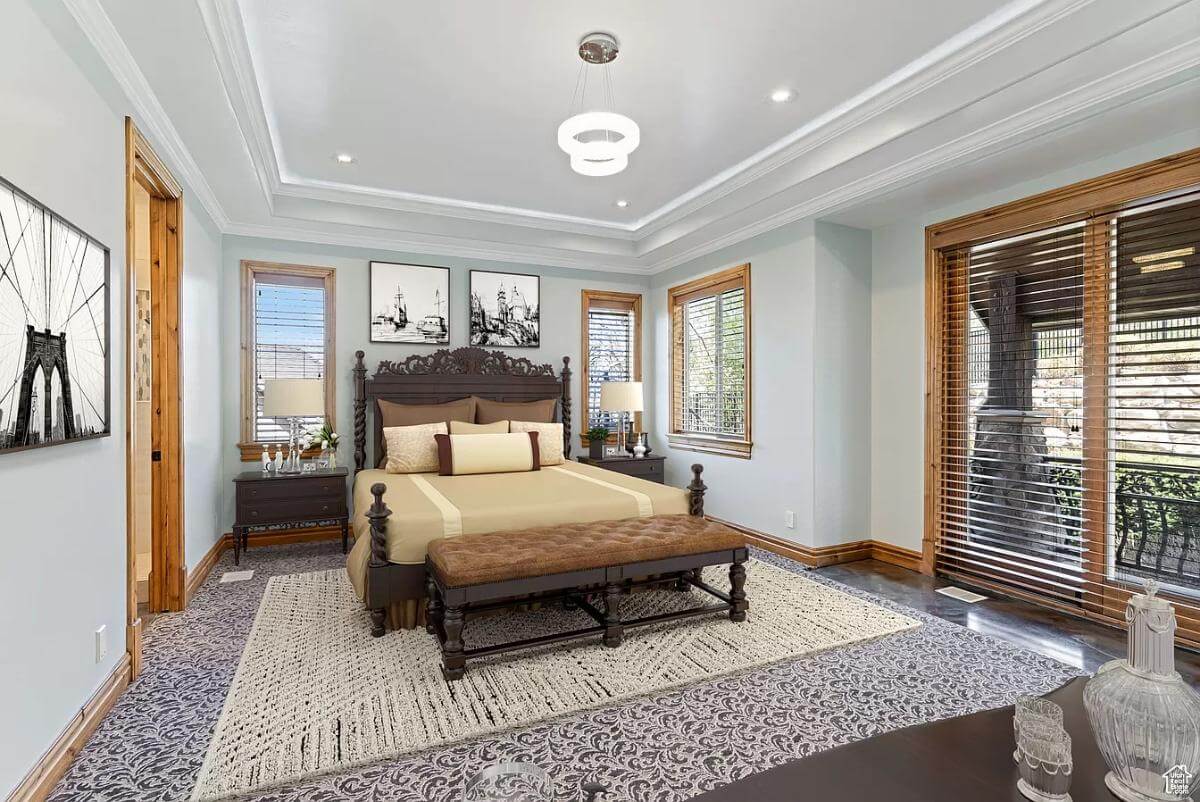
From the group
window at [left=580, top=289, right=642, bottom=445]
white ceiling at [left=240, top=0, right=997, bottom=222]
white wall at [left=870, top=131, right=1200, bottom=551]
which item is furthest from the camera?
window at [left=580, top=289, right=642, bottom=445]

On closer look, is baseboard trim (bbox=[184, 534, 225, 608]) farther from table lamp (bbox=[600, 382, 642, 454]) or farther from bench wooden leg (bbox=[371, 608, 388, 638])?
table lamp (bbox=[600, 382, 642, 454])

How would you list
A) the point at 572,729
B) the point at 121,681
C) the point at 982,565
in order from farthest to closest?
the point at 982,565, the point at 121,681, the point at 572,729

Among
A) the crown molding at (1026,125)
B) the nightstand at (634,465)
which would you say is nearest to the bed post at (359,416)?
the nightstand at (634,465)

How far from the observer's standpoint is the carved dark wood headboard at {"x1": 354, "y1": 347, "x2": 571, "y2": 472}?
5.21m

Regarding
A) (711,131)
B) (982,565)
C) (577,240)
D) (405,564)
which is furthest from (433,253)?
(982,565)

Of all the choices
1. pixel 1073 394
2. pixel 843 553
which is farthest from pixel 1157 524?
pixel 843 553

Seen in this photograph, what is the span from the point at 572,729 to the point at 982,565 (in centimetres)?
306

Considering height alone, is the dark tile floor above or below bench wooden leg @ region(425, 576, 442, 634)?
below

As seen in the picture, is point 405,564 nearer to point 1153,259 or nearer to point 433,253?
point 433,253

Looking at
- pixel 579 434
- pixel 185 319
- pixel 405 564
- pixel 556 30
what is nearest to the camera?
pixel 556 30

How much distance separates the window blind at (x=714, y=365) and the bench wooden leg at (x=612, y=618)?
2.59 meters

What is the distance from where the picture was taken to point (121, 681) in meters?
2.50

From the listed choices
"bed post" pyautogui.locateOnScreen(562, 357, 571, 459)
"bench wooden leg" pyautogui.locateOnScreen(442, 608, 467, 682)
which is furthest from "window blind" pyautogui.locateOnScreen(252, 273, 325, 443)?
"bench wooden leg" pyautogui.locateOnScreen(442, 608, 467, 682)

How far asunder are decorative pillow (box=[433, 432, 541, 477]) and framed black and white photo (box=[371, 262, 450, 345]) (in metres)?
1.25
